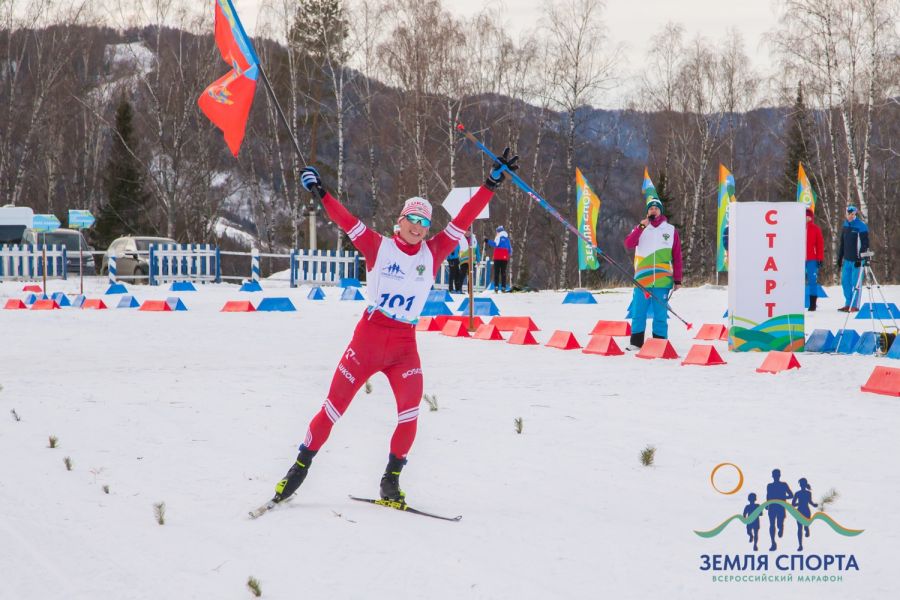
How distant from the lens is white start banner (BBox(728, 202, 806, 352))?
10758 millimetres

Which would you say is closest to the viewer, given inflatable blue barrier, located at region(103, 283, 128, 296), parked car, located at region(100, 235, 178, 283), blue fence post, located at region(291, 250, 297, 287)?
inflatable blue barrier, located at region(103, 283, 128, 296)

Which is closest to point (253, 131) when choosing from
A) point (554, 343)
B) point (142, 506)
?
point (554, 343)

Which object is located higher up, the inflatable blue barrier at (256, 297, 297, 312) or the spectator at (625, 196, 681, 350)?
the spectator at (625, 196, 681, 350)

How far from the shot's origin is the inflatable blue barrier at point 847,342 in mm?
10680

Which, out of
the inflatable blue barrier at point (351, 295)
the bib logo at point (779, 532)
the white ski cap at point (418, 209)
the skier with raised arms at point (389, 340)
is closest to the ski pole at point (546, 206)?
the white ski cap at point (418, 209)

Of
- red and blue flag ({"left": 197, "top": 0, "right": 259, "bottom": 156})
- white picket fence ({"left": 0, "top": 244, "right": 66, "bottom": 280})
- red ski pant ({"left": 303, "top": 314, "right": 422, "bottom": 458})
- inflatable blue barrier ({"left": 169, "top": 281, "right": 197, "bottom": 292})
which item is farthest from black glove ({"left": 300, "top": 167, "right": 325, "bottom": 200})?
→ white picket fence ({"left": 0, "top": 244, "right": 66, "bottom": 280})

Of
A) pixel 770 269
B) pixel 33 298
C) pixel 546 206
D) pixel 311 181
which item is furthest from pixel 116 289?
pixel 311 181

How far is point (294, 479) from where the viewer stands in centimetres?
491

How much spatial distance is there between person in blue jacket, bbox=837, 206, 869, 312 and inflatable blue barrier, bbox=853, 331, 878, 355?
4692mm

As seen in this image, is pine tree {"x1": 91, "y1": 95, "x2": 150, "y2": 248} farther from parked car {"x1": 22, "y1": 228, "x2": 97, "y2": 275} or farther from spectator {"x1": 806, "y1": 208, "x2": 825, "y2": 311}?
spectator {"x1": 806, "y1": 208, "x2": 825, "y2": 311}

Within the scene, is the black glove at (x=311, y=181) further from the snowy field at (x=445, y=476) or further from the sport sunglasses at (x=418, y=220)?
the snowy field at (x=445, y=476)

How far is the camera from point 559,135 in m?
41.9

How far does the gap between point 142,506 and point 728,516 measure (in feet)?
9.98

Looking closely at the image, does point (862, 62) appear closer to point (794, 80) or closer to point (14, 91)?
point (794, 80)
